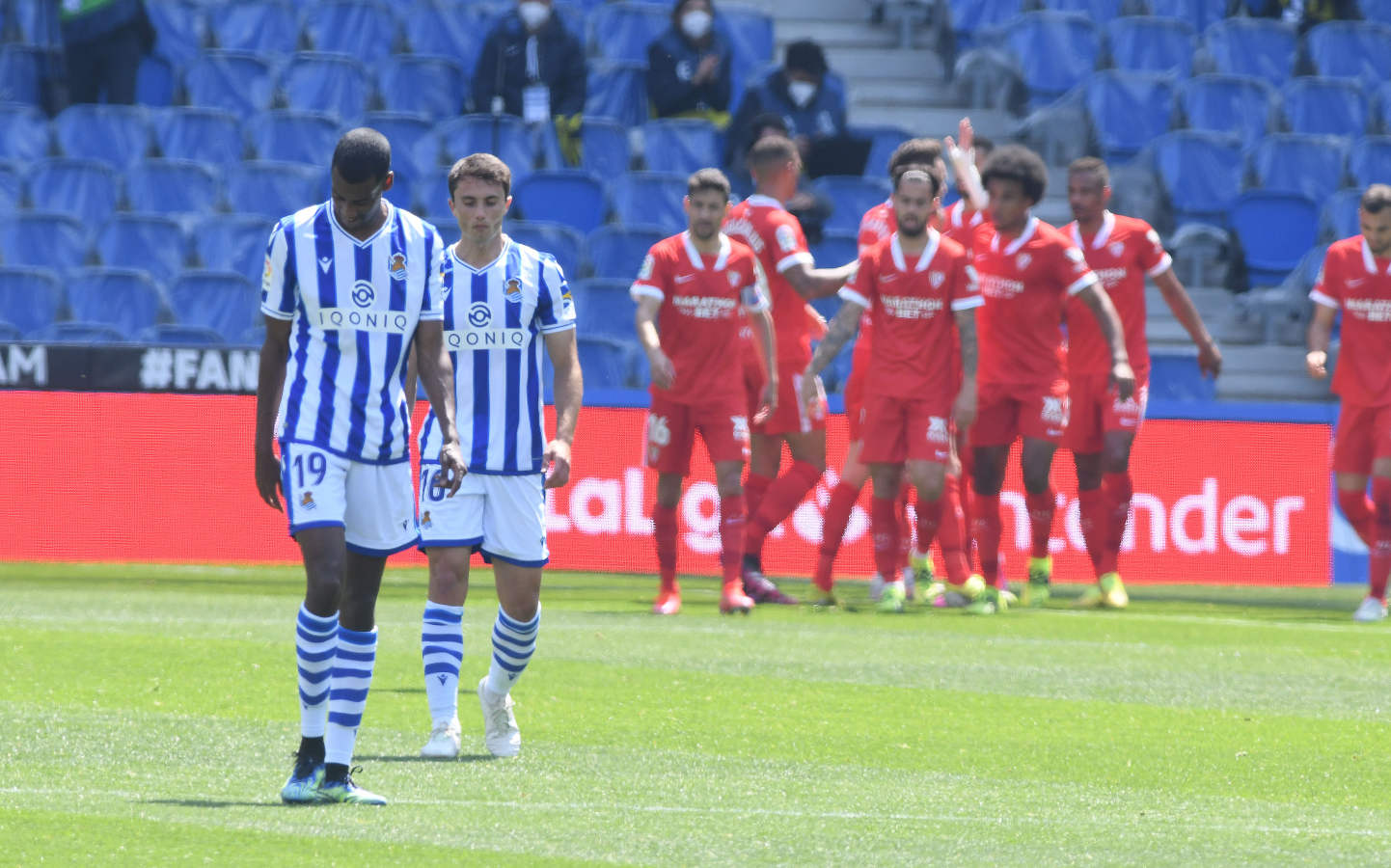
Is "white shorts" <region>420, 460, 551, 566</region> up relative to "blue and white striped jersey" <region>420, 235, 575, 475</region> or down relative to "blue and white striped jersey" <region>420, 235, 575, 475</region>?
down

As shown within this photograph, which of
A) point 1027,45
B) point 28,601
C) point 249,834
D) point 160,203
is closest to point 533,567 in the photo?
point 249,834

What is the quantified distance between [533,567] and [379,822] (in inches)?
67.6

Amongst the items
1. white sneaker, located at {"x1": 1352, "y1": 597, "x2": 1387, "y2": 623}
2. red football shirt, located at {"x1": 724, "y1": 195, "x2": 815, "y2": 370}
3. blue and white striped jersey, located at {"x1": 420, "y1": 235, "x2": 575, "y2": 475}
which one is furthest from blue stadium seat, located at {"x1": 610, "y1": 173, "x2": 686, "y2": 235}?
blue and white striped jersey, located at {"x1": 420, "y1": 235, "x2": 575, "y2": 475}

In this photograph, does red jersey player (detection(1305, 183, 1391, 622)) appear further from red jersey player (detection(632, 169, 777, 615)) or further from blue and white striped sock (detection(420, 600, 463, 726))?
blue and white striped sock (detection(420, 600, 463, 726))

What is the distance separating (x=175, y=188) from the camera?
707 inches

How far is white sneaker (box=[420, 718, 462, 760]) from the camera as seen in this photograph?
21.5ft

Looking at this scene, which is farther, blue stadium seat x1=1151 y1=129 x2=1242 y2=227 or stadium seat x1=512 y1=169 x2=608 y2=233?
blue stadium seat x1=1151 y1=129 x2=1242 y2=227

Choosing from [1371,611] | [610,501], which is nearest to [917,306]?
[1371,611]

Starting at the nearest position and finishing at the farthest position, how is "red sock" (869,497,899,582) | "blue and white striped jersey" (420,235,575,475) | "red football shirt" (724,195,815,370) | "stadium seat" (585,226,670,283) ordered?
1. "blue and white striped jersey" (420,235,575,475)
2. "red sock" (869,497,899,582)
3. "red football shirt" (724,195,815,370)
4. "stadium seat" (585,226,670,283)

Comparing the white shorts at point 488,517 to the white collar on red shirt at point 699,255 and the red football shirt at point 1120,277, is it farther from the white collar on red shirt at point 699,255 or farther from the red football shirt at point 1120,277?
the red football shirt at point 1120,277

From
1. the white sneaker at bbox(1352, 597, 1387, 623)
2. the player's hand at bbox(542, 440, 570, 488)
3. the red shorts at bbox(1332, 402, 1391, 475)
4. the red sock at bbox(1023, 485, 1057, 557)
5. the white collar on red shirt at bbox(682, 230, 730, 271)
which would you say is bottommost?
the white sneaker at bbox(1352, 597, 1387, 623)

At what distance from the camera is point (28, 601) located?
11.5 metres

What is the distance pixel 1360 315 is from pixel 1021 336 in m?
2.29

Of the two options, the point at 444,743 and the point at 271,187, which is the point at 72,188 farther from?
the point at 444,743
